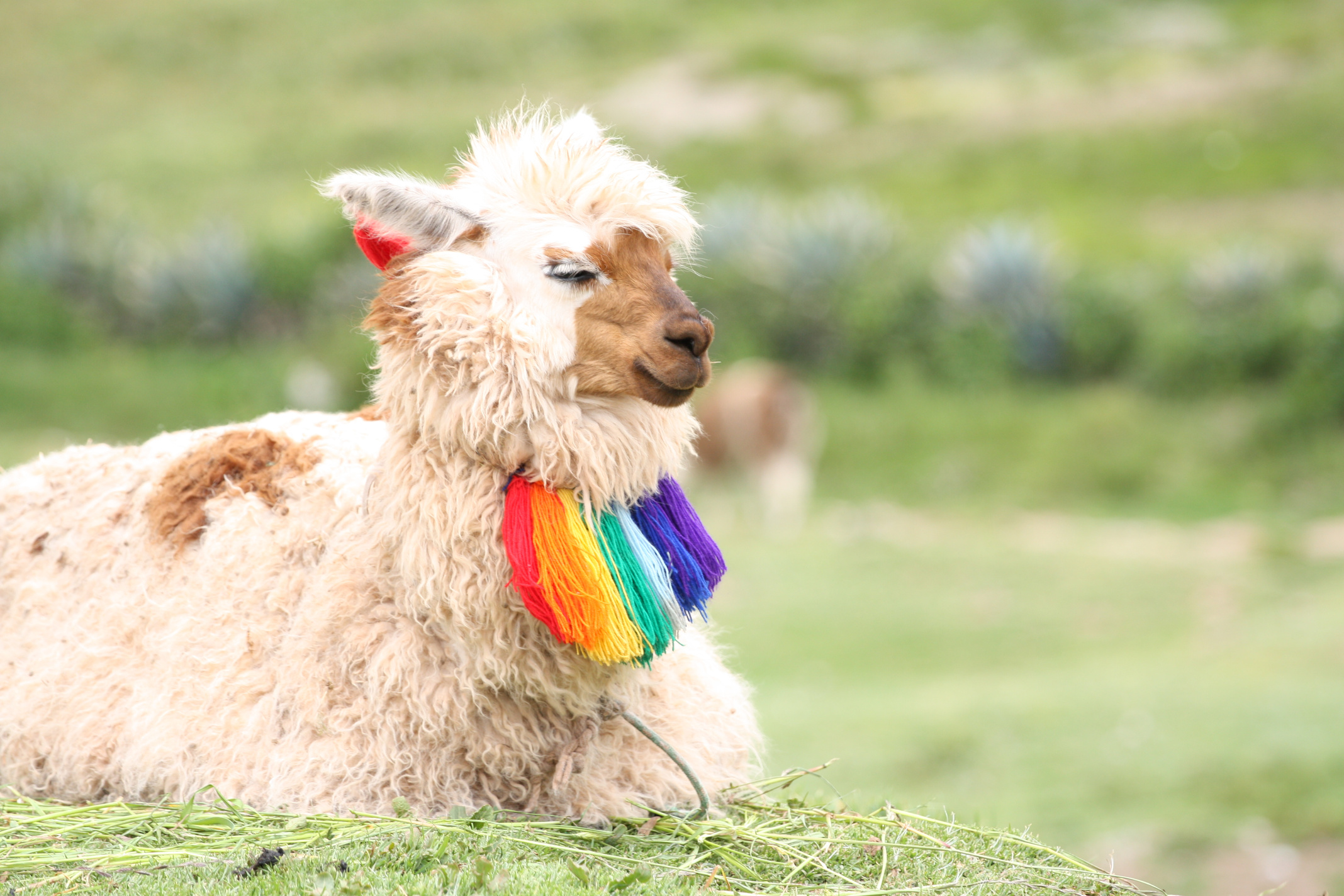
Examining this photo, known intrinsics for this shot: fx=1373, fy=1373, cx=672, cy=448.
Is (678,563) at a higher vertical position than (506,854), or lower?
higher

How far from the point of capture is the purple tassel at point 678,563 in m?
2.95

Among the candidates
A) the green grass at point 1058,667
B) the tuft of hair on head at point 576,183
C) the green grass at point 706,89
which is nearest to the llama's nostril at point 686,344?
the tuft of hair on head at point 576,183

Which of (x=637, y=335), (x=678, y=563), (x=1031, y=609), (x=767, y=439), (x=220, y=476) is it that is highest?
(x=767, y=439)

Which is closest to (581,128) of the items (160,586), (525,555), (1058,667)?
(525,555)

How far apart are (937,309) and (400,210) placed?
14.5 m

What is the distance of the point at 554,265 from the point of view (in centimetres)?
291

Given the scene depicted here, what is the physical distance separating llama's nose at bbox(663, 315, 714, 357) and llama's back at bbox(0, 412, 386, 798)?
93 centimetres

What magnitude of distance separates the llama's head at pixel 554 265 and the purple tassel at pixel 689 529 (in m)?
0.25

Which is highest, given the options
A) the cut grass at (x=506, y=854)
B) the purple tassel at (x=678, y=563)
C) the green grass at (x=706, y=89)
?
the green grass at (x=706, y=89)

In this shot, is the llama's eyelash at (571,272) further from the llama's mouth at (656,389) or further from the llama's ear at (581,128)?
the llama's ear at (581,128)

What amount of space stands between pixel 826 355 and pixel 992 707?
943 centimetres

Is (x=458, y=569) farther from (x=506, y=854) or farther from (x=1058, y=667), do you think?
(x=1058, y=667)

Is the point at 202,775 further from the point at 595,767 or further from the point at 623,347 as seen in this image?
the point at 623,347

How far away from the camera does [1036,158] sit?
27.2 metres
